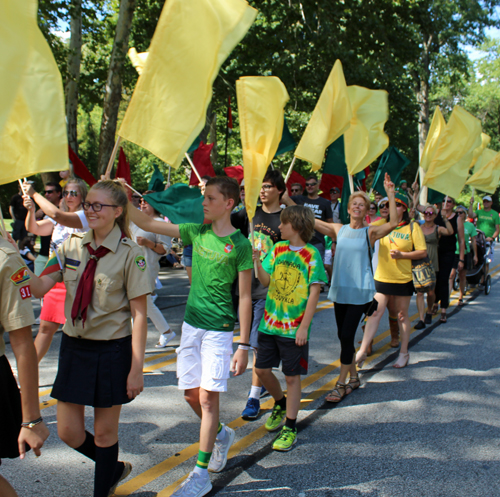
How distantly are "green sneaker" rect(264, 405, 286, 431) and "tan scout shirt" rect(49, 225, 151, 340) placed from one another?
179 cm

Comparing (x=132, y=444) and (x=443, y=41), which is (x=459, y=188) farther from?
(x=443, y=41)

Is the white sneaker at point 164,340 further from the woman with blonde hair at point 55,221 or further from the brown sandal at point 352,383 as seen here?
the brown sandal at point 352,383

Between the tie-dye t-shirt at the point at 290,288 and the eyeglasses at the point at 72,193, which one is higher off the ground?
the eyeglasses at the point at 72,193

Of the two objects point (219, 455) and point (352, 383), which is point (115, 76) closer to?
point (352, 383)

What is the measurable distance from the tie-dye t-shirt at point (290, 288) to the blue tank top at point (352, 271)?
3.02 ft

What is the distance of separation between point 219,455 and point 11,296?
1918mm

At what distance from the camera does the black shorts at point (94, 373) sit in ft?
9.18

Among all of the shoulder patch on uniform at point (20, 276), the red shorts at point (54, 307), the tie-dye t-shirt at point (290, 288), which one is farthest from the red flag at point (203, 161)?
the shoulder patch on uniform at point (20, 276)

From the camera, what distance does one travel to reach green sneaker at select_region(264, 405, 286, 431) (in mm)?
4219

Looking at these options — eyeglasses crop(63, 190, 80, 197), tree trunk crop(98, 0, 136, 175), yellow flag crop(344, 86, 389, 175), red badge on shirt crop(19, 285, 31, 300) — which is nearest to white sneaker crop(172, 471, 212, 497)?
red badge on shirt crop(19, 285, 31, 300)

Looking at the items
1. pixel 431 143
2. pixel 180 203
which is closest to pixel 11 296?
pixel 180 203

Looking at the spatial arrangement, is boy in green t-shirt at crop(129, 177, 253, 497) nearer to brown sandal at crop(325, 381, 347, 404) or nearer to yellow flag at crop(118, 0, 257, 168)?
yellow flag at crop(118, 0, 257, 168)

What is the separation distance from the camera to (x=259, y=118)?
416 centimetres

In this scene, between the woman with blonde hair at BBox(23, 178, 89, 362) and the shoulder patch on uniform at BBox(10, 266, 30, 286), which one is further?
the woman with blonde hair at BBox(23, 178, 89, 362)
